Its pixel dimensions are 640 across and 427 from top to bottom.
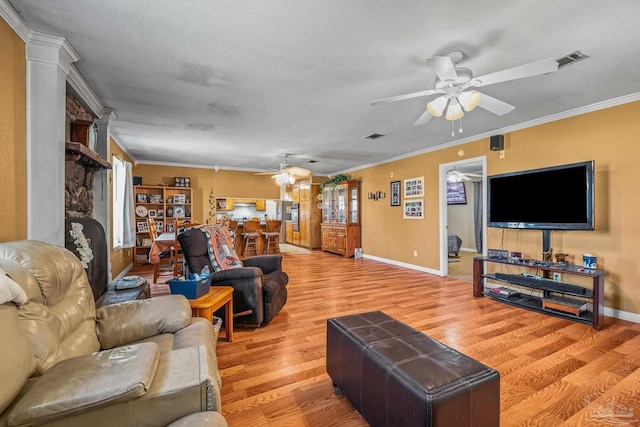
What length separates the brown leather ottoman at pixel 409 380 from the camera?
3.95ft

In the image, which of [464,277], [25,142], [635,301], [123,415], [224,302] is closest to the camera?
[123,415]

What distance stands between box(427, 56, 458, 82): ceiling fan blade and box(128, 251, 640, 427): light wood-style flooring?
7.11 feet

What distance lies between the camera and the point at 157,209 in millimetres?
6953

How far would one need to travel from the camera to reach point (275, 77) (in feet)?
8.75

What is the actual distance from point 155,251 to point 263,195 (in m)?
4.19

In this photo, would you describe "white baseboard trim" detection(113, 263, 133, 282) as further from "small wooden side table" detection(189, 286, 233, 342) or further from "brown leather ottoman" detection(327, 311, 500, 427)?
"brown leather ottoman" detection(327, 311, 500, 427)

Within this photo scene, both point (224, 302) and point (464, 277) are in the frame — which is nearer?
point (224, 302)

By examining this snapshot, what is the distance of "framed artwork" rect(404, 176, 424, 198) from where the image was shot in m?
5.74

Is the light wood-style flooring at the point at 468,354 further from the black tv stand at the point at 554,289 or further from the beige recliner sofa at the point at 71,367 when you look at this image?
the beige recliner sofa at the point at 71,367

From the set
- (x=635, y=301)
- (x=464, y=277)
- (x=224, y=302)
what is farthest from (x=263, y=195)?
(x=635, y=301)

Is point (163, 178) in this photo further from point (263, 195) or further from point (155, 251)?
point (155, 251)

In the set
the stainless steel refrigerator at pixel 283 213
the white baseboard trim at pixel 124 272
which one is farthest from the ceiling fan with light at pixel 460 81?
the stainless steel refrigerator at pixel 283 213

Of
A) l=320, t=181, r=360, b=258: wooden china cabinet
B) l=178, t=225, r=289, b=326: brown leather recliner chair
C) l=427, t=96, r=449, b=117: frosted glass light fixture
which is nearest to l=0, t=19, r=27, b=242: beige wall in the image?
l=178, t=225, r=289, b=326: brown leather recliner chair

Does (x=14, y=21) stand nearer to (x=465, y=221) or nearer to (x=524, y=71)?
(x=524, y=71)
